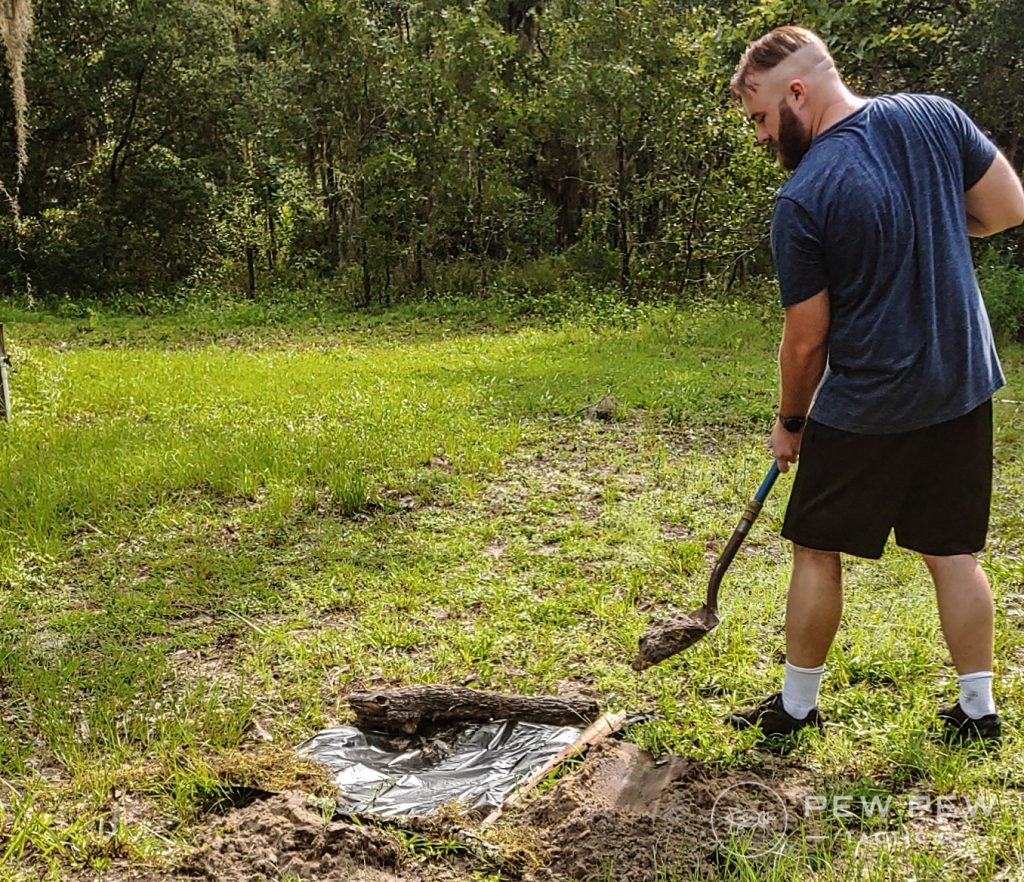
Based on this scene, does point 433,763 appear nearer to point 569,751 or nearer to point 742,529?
point 569,751

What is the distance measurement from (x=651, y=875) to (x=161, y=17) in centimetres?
1547

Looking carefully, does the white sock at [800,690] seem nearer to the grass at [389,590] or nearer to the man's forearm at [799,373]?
the grass at [389,590]

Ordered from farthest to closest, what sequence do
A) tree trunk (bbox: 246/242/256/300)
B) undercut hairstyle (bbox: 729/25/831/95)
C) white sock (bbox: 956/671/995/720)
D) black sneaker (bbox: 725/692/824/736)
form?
tree trunk (bbox: 246/242/256/300)
black sneaker (bbox: 725/692/824/736)
white sock (bbox: 956/671/995/720)
undercut hairstyle (bbox: 729/25/831/95)

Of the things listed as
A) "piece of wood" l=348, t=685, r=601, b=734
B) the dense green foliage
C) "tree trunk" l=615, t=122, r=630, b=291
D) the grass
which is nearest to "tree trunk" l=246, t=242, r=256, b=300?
the dense green foliage

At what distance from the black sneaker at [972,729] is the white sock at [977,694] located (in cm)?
2

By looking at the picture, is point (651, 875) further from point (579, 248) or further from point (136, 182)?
point (136, 182)

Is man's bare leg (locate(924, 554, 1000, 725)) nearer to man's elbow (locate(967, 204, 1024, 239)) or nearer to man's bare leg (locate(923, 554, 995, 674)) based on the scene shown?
man's bare leg (locate(923, 554, 995, 674))

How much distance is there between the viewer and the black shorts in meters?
2.37

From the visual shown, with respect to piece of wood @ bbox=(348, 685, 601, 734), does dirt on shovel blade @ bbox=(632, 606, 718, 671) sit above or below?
above

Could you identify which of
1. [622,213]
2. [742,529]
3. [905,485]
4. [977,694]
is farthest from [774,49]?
[622,213]

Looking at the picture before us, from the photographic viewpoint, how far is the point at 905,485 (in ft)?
7.88

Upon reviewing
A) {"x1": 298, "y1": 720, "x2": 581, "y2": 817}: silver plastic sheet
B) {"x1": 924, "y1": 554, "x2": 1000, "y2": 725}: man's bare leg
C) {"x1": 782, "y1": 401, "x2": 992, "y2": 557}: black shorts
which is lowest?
{"x1": 298, "y1": 720, "x2": 581, "y2": 817}: silver plastic sheet

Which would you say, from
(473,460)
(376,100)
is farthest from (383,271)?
(473,460)

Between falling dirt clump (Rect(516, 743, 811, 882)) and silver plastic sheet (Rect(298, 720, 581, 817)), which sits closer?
falling dirt clump (Rect(516, 743, 811, 882))
